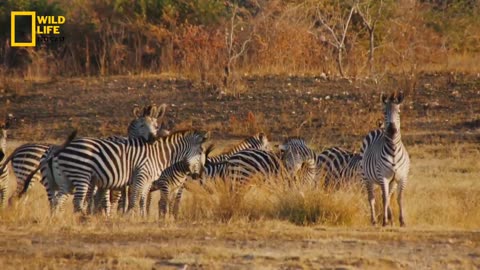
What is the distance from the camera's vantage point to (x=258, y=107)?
26.4 m

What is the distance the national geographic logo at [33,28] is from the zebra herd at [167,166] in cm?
1575

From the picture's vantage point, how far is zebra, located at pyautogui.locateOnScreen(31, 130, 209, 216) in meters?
14.1

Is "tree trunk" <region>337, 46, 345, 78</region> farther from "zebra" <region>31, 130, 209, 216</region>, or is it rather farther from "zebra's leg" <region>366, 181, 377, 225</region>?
"zebra's leg" <region>366, 181, 377, 225</region>

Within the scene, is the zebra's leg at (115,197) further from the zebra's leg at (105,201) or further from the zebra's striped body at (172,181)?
the zebra's leg at (105,201)

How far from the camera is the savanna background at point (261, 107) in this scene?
1164 cm

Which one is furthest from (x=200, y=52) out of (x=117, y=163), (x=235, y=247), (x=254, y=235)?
(x=235, y=247)

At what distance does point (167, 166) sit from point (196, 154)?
53 centimetres

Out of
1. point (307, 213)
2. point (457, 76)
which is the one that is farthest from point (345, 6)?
point (307, 213)

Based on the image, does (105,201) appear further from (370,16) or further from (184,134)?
(370,16)

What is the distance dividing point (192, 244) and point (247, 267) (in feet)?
4.14

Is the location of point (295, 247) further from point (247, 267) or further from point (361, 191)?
point (361, 191)

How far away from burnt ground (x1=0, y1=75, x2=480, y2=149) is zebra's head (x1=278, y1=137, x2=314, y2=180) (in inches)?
251

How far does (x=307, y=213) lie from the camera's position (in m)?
13.8

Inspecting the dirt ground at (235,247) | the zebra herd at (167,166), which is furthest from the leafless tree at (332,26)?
the dirt ground at (235,247)
